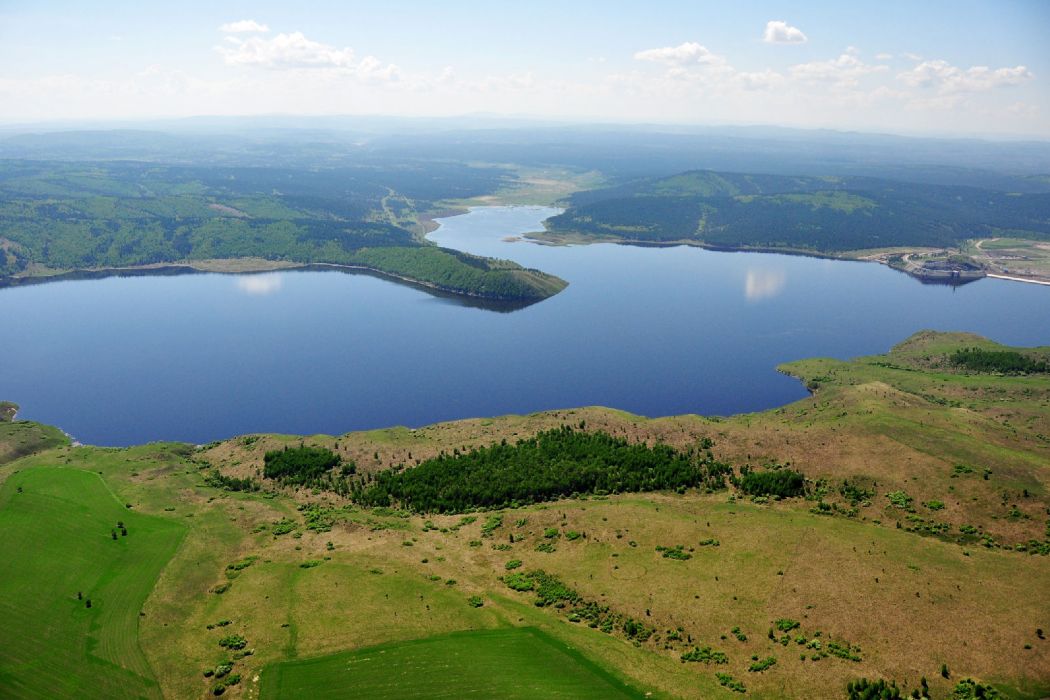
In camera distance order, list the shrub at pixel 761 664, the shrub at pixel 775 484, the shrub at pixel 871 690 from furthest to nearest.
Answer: the shrub at pixel 775 484
the shrub at pixel 761 664
the shrub at pixel 871 690

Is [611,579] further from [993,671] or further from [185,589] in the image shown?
[185,589]

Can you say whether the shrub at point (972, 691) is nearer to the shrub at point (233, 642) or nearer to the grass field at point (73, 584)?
the shrub at point (233, 642)

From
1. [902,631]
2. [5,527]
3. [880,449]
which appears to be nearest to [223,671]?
[5,527]

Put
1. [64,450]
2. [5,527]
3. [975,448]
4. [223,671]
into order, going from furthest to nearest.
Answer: [64,450] → [975,448] → [5,527] → [223,671]

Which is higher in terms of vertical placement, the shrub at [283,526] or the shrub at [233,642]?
the shrub at [233,642]

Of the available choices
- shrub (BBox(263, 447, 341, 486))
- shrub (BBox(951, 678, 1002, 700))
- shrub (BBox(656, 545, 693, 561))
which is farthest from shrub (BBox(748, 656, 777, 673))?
shrub (BBox(263, 447, 341, 486))

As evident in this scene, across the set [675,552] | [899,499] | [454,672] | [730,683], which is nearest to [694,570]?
[675,552]

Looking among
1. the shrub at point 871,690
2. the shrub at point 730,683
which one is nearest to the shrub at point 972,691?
the shrub at point 871,690
